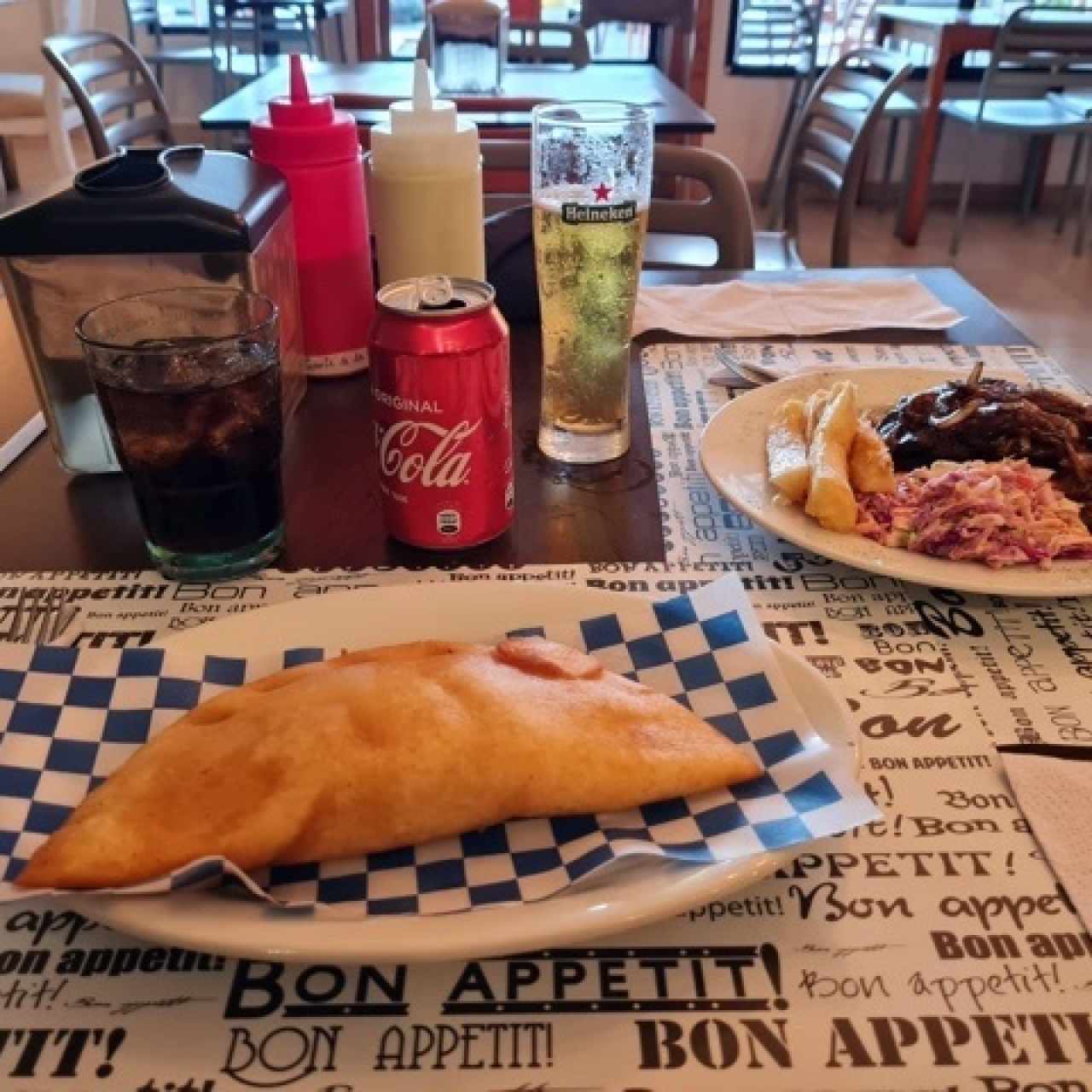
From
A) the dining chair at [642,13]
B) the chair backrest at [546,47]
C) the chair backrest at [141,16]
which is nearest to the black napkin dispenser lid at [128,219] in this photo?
the chair backrest at [546,47]

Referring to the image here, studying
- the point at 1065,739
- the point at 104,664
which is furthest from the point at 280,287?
the point at 1065,739

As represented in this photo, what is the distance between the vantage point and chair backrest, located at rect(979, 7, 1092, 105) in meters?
3.44

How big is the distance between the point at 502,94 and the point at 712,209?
95 centimetres

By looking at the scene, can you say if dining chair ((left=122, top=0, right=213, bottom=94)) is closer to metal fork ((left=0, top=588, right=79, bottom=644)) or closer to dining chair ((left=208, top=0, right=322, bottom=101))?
dining chair ((left=208, top=0, right=322, bottom=101))

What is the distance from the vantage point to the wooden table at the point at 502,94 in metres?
2.14

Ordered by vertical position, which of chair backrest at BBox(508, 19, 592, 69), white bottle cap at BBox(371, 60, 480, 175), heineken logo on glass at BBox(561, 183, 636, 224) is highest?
white bottle cap at BBox(371, 60, 480, 175)

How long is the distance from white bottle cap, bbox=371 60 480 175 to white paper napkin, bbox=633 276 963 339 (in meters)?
0.31

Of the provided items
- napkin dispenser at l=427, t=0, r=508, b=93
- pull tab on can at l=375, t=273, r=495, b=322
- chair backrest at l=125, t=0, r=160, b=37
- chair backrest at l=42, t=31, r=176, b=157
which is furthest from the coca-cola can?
chair backrest at l=125, t=0, r=160, b=37

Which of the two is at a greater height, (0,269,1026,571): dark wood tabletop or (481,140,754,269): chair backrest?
(481,140,754,269): chair backrest

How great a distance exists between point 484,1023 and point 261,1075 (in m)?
0.09

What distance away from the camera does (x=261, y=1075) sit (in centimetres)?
39

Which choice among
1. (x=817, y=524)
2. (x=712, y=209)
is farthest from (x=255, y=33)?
(x=817, y=524)

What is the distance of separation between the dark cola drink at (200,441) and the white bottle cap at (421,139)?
0.31m

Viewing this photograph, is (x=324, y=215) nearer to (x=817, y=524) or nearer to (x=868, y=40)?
(x=817, y=524)
